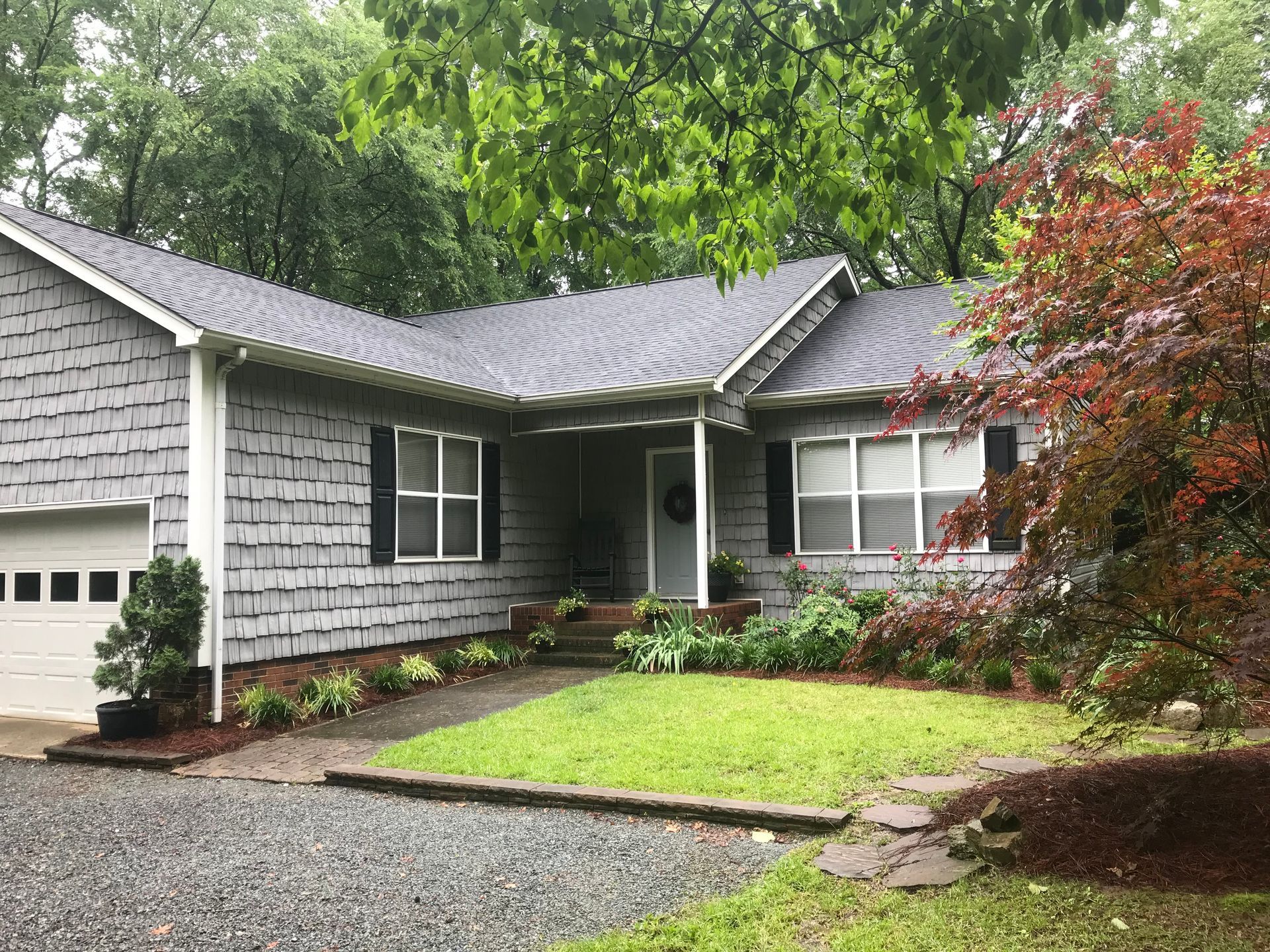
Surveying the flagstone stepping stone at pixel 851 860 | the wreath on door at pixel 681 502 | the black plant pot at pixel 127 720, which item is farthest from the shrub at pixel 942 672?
the black plant pot at pixel 127 720

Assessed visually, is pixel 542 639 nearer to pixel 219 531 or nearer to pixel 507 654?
pixel 507 654

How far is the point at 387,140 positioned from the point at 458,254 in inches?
110

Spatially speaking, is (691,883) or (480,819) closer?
(691,883)

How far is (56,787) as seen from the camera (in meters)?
6.52

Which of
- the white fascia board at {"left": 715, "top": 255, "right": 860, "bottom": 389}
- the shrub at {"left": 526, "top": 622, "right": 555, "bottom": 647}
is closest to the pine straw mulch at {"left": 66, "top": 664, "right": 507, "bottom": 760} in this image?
the shrub at {"left": 526, "top": 622, "right": 555, "bottom": 647}

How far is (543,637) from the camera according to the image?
1101 cm

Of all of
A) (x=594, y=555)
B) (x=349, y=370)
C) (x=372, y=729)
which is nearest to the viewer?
(x=372, y=729)

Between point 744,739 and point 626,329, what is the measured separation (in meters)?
8.00

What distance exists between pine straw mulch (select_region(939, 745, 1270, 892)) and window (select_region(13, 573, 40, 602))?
863cm

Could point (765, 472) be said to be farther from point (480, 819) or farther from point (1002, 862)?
point (1002, 862)

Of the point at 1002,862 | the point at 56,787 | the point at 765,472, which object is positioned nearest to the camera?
the point at 1002,862

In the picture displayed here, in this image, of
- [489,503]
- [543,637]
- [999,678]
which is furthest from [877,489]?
[489,503]

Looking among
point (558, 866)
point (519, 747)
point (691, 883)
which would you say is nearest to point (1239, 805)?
point (691, 883)

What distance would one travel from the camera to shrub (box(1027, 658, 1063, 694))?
26.0 feet
